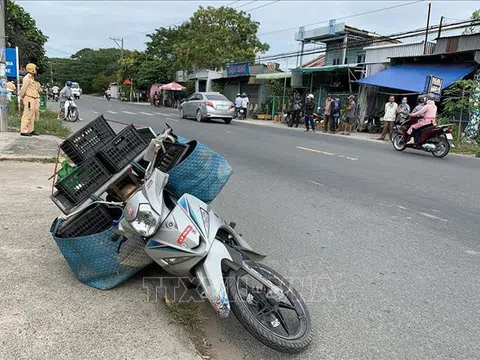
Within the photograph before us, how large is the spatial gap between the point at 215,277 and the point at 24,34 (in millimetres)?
27722

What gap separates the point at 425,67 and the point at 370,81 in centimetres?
232

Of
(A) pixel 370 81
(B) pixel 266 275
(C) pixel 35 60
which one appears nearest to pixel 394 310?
(B) pixel 266 275

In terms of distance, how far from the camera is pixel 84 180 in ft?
11.0

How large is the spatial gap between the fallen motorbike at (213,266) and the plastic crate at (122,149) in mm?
722

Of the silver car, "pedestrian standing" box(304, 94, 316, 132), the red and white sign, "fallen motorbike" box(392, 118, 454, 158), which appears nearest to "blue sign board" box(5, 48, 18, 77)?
the silver car

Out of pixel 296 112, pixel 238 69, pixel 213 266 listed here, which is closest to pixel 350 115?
pixel 296 112

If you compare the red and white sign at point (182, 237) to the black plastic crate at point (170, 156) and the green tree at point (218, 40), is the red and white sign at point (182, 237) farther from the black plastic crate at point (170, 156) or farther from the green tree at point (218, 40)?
the green tree at point (218, 40)

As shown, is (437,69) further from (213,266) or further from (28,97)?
(213,266)

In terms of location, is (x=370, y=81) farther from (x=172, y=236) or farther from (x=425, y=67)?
(x=172, y=236)

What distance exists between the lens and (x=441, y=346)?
255 centimetres

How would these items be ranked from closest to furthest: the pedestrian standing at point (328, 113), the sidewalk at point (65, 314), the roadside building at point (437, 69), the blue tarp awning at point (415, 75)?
the sidewalk at point (65, 314), the roadside building at point (437, 69), the blue tarp awning at point (415, 75), the pedestrian standing at point (328, 113)

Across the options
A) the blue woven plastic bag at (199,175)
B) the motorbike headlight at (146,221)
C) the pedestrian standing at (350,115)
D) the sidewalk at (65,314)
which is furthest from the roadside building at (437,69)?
the motorbike headlight at (146,221)

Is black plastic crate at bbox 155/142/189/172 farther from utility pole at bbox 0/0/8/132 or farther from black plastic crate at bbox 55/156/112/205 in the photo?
utility pole at bbox 0/0/8/132

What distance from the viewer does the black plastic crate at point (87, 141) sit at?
136 inches
